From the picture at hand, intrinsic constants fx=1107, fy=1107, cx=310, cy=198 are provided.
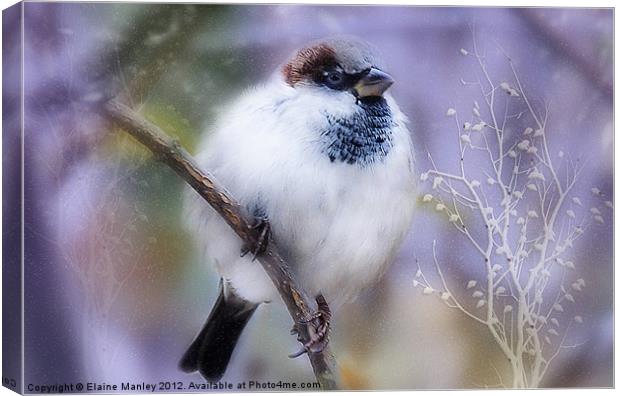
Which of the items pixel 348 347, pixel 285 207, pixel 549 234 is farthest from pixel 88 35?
pixel 549 234

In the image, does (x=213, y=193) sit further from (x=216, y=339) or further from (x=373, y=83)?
(x=373, y=83)

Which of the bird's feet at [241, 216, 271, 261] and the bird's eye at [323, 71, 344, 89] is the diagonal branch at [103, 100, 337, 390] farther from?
→ the bird's eye at [323, 71, 344, 89]

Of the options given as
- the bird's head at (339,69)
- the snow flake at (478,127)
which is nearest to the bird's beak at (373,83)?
the bird's head at (339,69)

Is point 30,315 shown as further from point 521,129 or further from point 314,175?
point 521,129

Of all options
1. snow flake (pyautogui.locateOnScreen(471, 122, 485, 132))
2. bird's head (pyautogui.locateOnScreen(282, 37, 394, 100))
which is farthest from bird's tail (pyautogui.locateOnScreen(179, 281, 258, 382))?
snow flake (pyautogui.locateOnScreen(471, 122, 485, 132))

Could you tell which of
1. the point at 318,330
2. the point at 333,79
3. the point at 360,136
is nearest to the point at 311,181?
the point at 360,136
